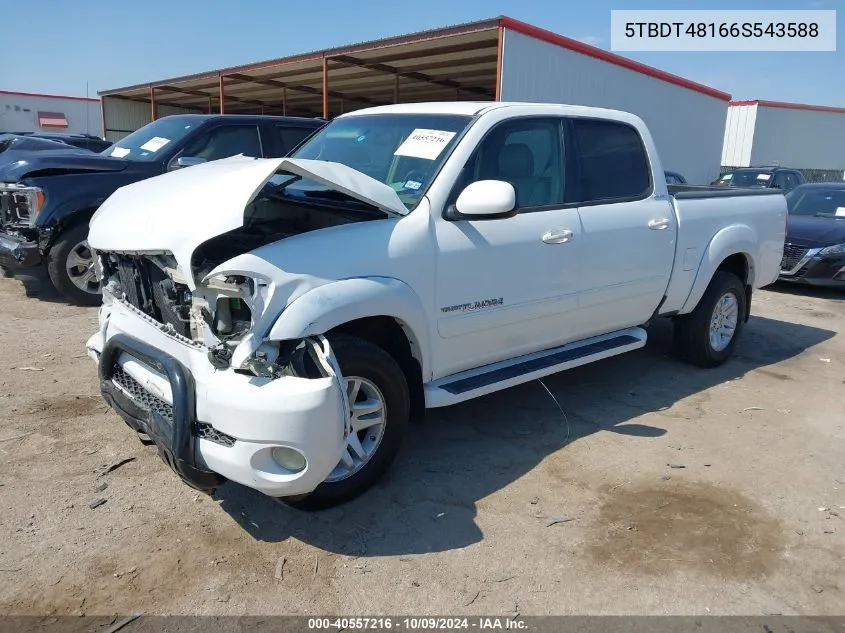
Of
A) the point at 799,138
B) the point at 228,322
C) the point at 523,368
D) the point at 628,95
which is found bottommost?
the point at 523,368

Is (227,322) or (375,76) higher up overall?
A: (375,76)

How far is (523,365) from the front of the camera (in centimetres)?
405

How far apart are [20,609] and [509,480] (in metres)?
2.32

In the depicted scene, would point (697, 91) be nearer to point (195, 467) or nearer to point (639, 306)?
point (639, 306)

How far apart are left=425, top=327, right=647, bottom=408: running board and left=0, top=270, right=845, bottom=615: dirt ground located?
0.45 meters

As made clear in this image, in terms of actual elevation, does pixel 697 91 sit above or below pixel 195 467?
above

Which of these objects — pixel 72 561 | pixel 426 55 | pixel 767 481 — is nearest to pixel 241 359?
pixel 72 561

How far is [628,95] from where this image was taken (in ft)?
47.8

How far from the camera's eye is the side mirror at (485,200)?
11.2 feet

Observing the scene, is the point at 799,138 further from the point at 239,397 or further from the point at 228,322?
the point at 239,397

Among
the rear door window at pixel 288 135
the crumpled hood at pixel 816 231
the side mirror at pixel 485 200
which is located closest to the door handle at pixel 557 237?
the side mirror at pixel 485 200

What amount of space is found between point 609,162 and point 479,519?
2.66m

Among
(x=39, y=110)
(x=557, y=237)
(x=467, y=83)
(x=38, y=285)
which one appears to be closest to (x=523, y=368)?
(x=557, y=237)

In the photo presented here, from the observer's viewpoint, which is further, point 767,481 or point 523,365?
point 523,365
